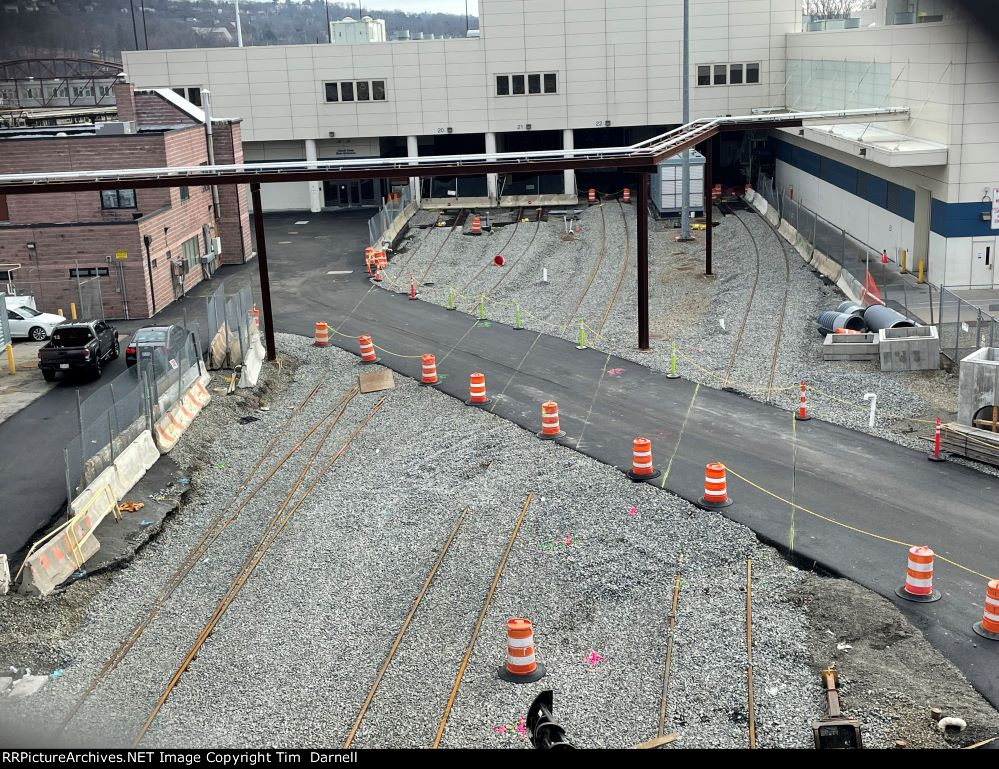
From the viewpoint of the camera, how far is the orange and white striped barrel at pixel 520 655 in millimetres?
15000

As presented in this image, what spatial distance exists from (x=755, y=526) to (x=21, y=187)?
2297 centimetres

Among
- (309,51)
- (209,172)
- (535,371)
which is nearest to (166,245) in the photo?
(209,172)

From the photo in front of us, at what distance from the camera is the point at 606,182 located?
7094 cm

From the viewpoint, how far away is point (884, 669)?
49.1ft

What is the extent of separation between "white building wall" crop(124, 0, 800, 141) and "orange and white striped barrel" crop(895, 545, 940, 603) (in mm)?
52498

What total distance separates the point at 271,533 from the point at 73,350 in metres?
14.2

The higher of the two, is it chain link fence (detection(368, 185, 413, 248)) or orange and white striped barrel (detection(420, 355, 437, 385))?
chain link fence (detection(368, 185, 413, 248))

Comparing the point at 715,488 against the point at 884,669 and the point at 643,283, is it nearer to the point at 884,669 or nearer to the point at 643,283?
the point at 884,669

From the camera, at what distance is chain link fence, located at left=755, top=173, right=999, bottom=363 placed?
1214 inches

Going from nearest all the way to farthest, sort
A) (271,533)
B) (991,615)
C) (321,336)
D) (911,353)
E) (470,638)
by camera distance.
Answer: (991,615), (470,638), (271,533), (911,353), (321,336)

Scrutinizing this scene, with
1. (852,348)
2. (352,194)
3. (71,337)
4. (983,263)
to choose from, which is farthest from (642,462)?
(352,194)

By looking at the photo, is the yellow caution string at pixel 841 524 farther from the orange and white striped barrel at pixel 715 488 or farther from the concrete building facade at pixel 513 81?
the concrete building facade at pixel 513 81

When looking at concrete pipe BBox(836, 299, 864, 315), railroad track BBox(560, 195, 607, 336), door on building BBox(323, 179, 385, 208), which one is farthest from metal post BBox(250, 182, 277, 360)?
door on building BBox(323, 179, 385, 208)

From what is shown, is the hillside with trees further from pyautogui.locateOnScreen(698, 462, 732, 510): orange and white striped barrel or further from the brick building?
the brick building
